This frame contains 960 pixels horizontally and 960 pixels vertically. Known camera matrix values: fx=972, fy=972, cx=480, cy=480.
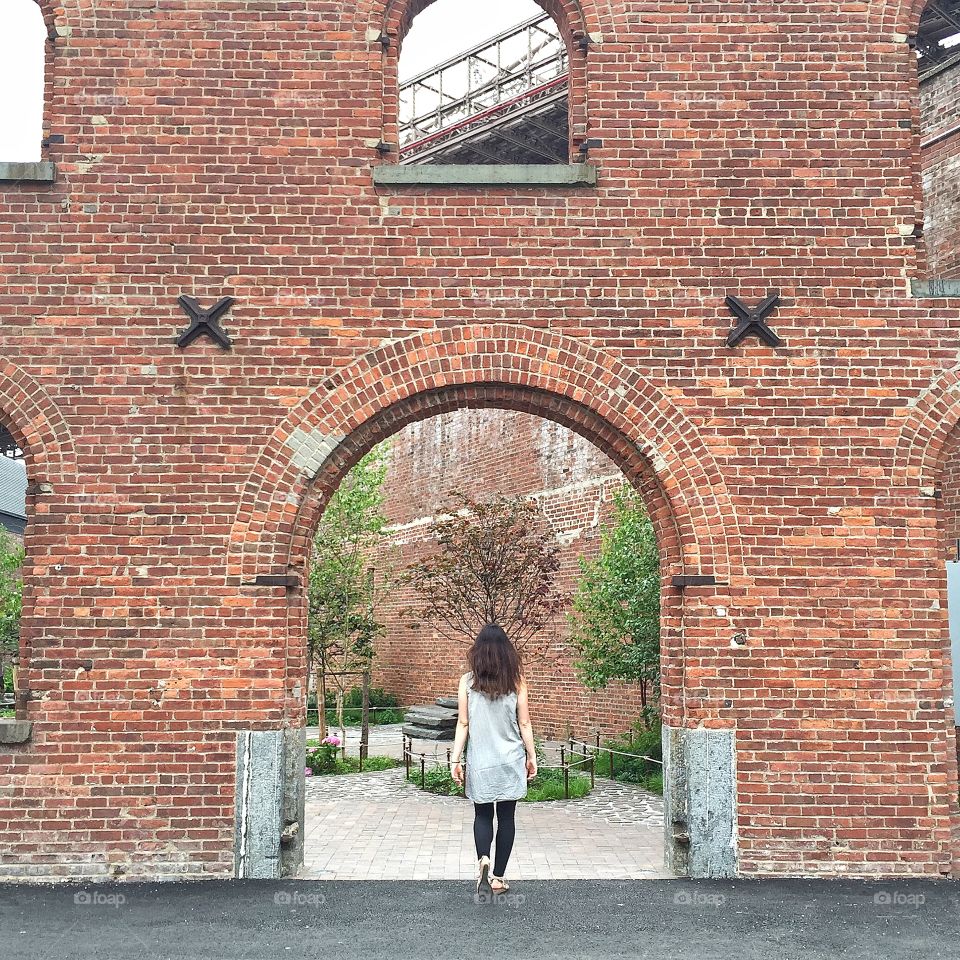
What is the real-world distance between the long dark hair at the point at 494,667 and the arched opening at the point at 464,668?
1533 mm

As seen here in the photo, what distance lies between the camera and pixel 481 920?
5.71 meters

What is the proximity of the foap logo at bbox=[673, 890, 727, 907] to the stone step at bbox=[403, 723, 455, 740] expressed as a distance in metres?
9.50

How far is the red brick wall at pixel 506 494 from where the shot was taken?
15445 millimetres

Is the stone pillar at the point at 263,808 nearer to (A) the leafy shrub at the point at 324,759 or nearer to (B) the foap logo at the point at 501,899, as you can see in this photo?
(B) the foap logo at the point at 501,899

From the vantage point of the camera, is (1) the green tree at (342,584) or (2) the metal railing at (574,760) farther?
(1) the green tree at (342,584)

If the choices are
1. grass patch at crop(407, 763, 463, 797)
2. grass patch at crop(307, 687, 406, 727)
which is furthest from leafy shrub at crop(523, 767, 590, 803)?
grass patch at crop(307, 687, 406, 727)

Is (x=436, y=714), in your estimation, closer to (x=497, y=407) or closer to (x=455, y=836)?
(x=455, y=836)

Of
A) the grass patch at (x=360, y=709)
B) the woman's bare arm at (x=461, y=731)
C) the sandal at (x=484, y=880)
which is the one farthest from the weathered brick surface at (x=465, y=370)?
the grass patch at (x=360, y=709)

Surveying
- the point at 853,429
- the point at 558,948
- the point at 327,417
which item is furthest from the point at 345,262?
the point at 558,948

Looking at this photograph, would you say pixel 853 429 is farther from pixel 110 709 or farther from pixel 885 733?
pixel 110 709

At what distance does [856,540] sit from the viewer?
704cm

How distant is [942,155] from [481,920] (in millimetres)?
10177

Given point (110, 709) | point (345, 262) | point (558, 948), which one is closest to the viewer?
point (558, 948)

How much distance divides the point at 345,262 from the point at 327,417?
1.18 metres
